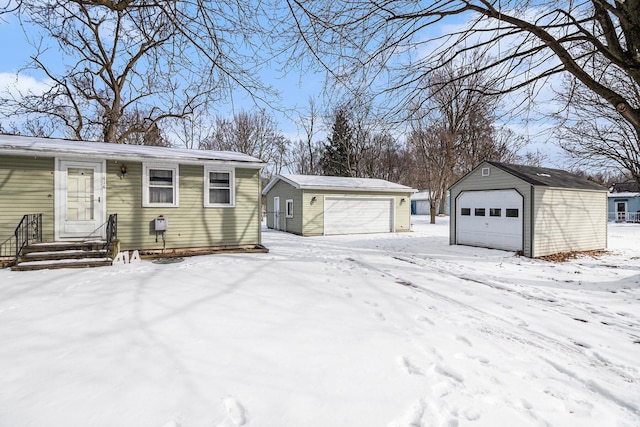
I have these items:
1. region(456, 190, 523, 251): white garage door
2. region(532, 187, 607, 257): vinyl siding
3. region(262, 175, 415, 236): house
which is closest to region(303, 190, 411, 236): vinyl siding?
region(262, 175, 415, 236): house

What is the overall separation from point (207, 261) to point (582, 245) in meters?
12.8

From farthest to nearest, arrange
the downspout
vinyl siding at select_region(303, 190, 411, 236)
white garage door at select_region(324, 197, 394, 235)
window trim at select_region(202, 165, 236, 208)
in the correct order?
white garage door at select_region(324, 197, 394, 235), vinyl siding at select_region(303, 190, 411, 236), the downspout, window trim at select_region(202, 165, 236, 208)

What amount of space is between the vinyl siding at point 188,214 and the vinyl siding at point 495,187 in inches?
315

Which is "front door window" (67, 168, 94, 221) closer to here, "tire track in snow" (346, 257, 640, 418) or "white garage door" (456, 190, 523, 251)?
"tire track in snow" (346, 257, 640, 418)

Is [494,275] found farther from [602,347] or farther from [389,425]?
[389,425]

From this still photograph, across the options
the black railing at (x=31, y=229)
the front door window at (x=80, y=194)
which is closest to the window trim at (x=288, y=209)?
the front door window at (x=80, y=194)

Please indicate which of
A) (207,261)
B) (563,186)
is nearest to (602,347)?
(207,261)

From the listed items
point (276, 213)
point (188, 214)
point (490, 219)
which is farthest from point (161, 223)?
point (490, 219)

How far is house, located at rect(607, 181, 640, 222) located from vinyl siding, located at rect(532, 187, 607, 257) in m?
22.7

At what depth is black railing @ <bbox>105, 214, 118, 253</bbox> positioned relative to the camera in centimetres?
738

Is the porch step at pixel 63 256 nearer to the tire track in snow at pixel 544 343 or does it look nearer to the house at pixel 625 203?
the tire track in snow at pixel 544 343

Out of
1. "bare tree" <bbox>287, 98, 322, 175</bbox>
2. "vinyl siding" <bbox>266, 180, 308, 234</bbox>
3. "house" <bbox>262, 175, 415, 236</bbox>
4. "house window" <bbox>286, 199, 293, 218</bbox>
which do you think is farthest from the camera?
"bare tree" <bbox>287, 98, 322, 175</bbox>

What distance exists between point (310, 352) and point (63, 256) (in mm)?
7005

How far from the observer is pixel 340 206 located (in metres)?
16.5
